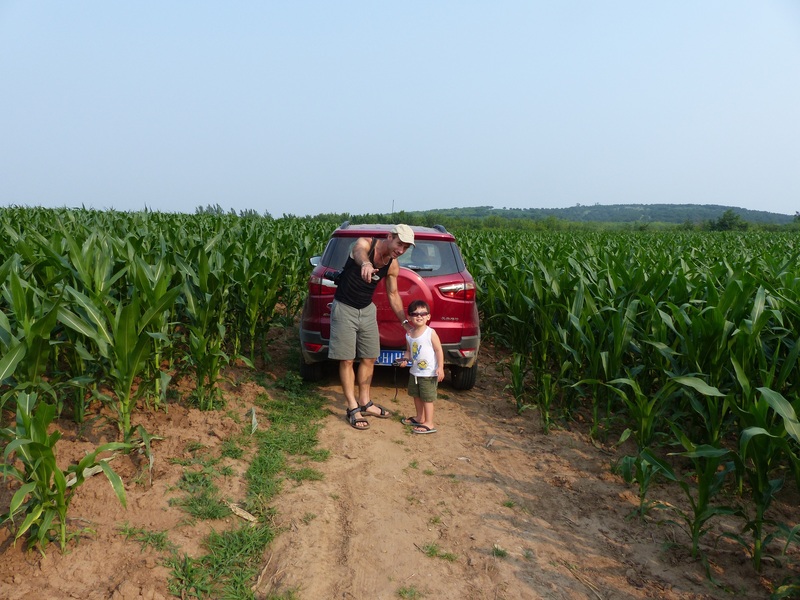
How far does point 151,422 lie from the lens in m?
4.18

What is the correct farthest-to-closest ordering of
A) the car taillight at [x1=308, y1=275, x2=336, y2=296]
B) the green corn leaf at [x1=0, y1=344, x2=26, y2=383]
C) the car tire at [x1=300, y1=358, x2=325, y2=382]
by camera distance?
the car tire at [x1=300, y1=358, x2=325, y2=382] → the car taillight at [x1=308, y1=275, x2=336, y2=296] → the green corn leaf at [x1=0, y1=344, x2=26, y2=383]

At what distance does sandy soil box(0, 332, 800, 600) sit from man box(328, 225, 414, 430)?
60 cm

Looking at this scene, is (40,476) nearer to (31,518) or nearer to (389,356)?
(31,518)

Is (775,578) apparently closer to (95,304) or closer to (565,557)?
(565,557)

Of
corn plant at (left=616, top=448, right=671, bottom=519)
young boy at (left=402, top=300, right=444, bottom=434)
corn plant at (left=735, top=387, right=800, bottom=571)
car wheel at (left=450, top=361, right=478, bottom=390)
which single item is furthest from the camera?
car wheel at (left=450, top=361, right=478, bottom=390)

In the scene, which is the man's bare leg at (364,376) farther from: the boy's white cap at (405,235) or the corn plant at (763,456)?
the corn plant at (763,456)

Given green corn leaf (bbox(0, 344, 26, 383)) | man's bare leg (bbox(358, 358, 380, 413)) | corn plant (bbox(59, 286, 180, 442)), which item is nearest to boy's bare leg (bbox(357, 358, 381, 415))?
man's bare leg (bbox(358, 358, 380, 413))

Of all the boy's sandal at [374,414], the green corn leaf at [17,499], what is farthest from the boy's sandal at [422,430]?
the green corn leaf at [17,499]

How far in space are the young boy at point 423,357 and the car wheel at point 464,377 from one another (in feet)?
3.87

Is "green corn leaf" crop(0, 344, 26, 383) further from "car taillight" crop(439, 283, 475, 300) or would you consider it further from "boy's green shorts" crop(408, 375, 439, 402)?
"car taillight" crop(439, 283, 475, 300)

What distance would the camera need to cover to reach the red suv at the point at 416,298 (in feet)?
16.8

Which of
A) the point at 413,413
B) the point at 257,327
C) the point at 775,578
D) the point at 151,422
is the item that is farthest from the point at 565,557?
the point at 257,327

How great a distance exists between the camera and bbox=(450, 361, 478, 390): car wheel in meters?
5.83

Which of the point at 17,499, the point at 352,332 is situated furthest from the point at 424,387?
the point at 17,499
